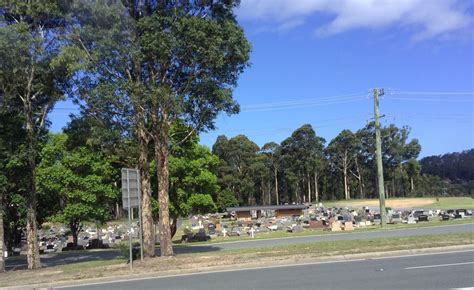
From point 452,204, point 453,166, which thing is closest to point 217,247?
point 452,204

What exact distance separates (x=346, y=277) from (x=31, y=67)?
44.8ft

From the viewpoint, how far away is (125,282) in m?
12.7

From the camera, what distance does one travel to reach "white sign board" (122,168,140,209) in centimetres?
1519

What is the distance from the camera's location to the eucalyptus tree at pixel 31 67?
56.3 feet

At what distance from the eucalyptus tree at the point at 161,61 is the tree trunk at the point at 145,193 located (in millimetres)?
40

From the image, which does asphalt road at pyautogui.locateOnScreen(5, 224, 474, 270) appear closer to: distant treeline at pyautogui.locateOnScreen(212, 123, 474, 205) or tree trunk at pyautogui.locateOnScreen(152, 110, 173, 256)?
tree trunk at pyautogui.locateOnScreen(152, 110, 173, 256)

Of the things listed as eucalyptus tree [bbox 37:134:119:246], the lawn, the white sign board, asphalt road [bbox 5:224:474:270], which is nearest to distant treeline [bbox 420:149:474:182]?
the lawn

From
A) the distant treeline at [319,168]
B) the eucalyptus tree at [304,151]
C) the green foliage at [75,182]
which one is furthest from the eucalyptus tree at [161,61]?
the eucalyptus tree at [304,151]

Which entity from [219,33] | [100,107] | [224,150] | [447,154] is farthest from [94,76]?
[447,154]

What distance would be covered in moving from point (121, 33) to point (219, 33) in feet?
11.5

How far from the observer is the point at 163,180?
18625mm

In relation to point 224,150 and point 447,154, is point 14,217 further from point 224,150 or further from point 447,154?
point 447,154

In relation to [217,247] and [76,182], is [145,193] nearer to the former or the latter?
[217,247]

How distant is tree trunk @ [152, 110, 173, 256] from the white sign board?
8.84 feet
